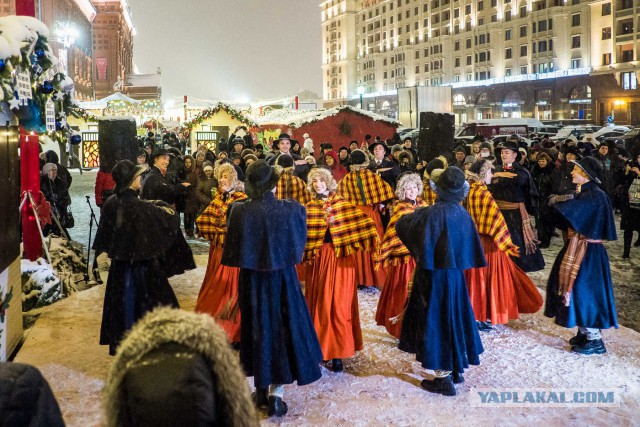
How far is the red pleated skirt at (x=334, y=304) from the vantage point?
17.7ft

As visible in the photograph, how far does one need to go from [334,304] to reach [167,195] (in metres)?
4.48

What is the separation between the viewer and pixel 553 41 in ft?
218

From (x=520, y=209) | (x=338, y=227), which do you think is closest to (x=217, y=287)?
(x=338, y=227)

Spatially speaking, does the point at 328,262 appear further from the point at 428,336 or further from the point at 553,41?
the point at 553,41

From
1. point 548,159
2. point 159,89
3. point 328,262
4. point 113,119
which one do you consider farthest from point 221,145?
point 159,89

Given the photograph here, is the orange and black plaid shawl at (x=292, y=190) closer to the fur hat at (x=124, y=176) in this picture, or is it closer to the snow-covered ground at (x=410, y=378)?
the snow-covered ground at (x=410, y=378)

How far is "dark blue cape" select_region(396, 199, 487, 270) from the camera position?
15.7 ft

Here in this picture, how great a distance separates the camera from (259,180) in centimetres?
446

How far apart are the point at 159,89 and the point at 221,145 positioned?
4832cm

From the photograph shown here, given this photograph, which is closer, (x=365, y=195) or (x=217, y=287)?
(x=217, y=287)

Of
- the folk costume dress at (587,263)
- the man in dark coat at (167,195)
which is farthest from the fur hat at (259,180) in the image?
the man in dark coat at (167,195)

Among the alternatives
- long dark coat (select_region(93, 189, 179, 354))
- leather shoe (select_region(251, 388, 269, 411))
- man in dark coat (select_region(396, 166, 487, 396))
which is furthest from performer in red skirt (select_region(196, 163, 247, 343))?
man in dark coat (select_region(396, 166, 487, 396))

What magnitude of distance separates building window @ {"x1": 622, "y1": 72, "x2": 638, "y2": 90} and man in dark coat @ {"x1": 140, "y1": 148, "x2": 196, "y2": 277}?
53.9 metres

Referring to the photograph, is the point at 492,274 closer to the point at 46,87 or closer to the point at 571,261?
the point at 571,261
